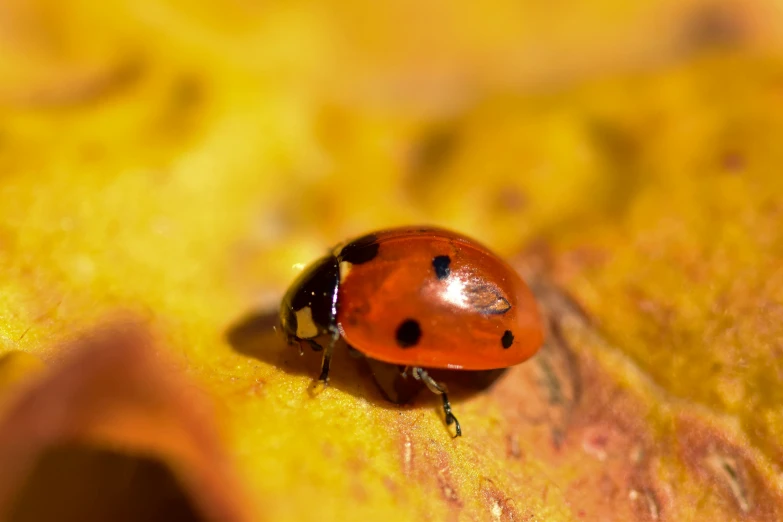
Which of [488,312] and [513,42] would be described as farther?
[513,42]

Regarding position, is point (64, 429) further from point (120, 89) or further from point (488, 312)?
point (120, 89)

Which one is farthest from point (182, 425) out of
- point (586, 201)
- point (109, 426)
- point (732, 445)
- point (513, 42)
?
point (513, 42)

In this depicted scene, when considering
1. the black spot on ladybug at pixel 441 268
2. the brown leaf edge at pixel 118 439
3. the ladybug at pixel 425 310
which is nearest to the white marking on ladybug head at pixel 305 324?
the ladybug at pixel 425 310

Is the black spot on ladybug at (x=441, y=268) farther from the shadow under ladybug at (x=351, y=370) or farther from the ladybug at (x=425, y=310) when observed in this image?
the shadow under ladybug at (x=351, y=370)

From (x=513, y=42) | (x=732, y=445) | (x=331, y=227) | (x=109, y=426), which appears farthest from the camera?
(x=513, y=42)

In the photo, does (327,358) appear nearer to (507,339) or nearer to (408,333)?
(408,333)

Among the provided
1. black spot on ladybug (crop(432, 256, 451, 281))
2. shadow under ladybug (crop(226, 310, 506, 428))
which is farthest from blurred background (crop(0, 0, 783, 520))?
black spot on ladybug (crop(432, 256, 451, 281))

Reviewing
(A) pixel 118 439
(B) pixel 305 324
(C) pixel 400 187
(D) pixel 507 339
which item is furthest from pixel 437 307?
(A) pixel 118 439
